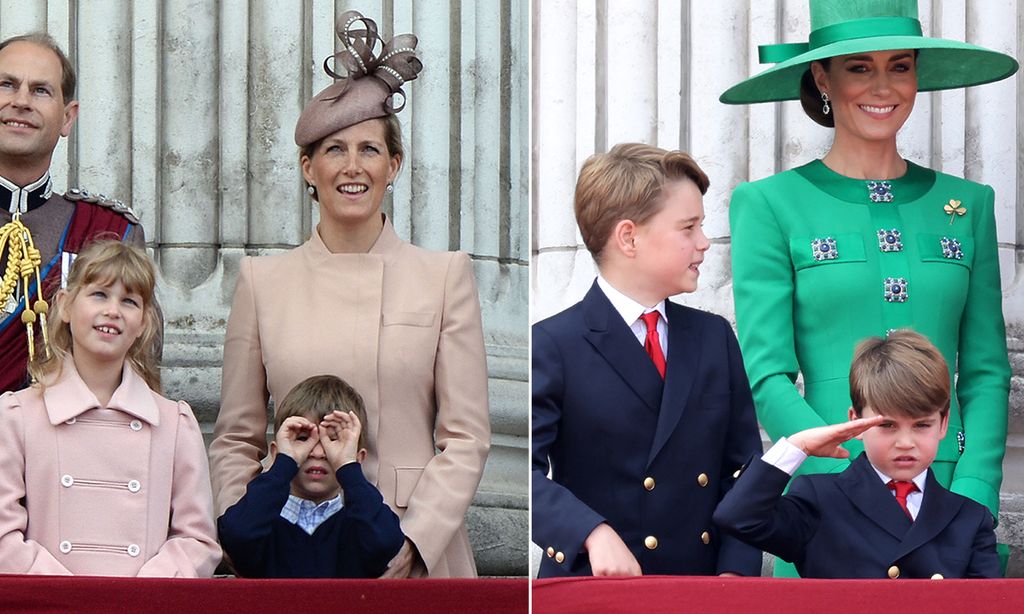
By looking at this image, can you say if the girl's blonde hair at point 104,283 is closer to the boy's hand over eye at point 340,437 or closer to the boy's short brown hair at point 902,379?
the boy's hand over eye at point 340,437

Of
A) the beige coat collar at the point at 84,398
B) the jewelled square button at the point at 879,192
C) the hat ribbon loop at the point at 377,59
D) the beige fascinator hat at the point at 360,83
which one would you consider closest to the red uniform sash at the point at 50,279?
the beige coat collar at the point at 84,398

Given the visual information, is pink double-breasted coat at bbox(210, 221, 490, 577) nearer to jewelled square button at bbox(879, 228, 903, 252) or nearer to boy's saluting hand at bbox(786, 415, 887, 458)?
boy's saluting hand at bbox(786, 415, 887, 458)

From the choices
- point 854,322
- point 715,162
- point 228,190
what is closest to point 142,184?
point 228,190

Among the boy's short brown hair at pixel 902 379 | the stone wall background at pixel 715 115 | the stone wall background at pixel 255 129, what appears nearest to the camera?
the boy's short brown hair at pixel 902 379

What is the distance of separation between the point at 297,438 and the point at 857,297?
1.10 metres

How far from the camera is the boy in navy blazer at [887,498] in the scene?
3459 millimetres

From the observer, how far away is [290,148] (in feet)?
14.3

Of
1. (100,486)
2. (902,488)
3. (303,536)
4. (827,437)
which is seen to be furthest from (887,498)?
(100,486)

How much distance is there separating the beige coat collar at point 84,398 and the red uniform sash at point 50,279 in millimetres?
→ 105

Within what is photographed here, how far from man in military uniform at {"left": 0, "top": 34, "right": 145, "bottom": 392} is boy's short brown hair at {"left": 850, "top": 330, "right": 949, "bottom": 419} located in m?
1.44

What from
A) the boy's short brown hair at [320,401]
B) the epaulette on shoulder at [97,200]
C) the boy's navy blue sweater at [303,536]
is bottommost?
the boy's navy blue sweater at [303,536]

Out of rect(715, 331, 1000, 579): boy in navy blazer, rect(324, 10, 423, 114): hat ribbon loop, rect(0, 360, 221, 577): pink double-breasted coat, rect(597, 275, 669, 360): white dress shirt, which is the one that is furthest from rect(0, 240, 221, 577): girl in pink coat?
rect(715, 331, 1000, 579): boy in navy blazer

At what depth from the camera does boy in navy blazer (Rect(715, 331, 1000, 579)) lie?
3459mm

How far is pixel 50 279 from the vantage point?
3.63m
